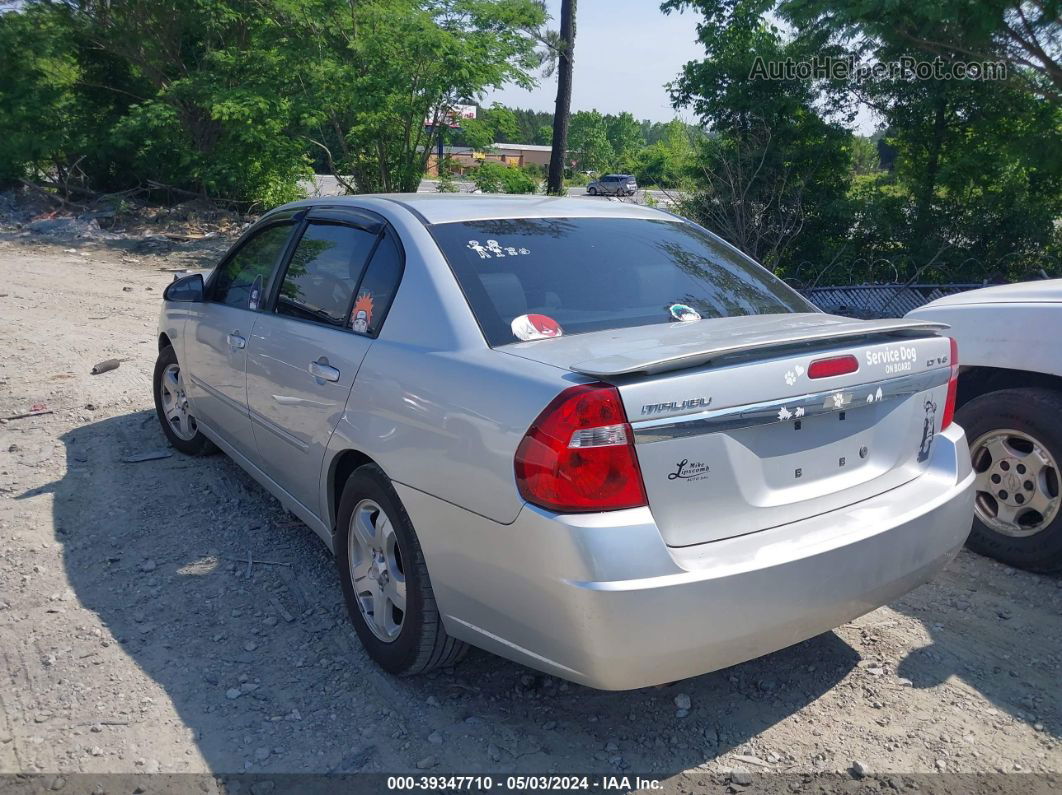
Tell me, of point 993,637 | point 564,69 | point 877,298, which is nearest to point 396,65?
point 564,69

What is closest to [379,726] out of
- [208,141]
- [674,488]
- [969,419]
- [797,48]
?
[674,488]

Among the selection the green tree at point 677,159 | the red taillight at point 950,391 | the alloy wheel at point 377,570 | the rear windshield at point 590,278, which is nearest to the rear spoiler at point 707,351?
the red taillight at point 950,391

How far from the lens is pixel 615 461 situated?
2.45 meters

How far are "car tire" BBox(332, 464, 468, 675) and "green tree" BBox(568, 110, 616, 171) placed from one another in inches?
2864

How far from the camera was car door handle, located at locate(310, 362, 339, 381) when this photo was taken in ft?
11.3

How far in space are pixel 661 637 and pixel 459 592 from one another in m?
0.69

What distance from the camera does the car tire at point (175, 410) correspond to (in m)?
5.50

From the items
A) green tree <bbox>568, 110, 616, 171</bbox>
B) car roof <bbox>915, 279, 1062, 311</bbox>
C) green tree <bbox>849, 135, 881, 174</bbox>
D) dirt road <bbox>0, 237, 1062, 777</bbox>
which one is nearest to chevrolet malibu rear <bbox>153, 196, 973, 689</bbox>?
dirt road <bbox>0, 237, 1062, 777</bbox>

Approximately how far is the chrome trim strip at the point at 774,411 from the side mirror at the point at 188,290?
11.2 ft

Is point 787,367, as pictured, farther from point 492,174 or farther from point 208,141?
point 208,141

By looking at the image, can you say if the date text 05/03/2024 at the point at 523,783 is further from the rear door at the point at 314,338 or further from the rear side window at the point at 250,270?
the rear side window at the point at 250,270

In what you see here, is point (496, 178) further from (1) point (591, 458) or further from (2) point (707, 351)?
(1) point (591, 458)

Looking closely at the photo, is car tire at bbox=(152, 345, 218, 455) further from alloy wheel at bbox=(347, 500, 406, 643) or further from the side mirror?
alloy wheel at bbox=(347, 500, 406, 643)

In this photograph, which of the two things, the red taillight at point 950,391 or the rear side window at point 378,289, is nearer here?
the red taillight at point 950,391
